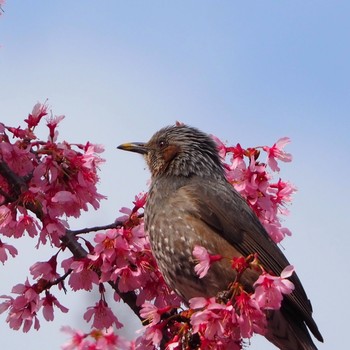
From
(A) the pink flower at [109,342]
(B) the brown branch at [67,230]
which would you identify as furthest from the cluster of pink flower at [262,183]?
(A) the pink flower at [109,342]

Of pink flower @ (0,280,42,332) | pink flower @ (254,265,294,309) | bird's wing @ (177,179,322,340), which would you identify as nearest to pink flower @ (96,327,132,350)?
pink flower @ (254,265,294,309)

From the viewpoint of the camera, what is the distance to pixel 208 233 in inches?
247

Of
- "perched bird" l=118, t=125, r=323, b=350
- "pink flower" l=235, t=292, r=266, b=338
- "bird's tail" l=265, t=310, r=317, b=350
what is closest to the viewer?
"pink flower" l=235, t=292, r=266, b=338

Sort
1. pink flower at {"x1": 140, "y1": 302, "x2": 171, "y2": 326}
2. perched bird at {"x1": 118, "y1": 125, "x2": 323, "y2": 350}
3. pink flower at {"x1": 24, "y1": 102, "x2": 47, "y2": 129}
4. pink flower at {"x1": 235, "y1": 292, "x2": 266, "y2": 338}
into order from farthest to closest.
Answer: perched bird at {"x1": 118, "y1": 125, "x2": 323, "y2": 350}
pink flower at {"x1": 24, "y1": 102, "x2": 47, "y2": 129}
pink flower at {"x1": 140, "y1": 302, "x2": 171, "y2": 326}
pink flower at {"x1": 235, "y1": 292, "x2": 266, "y2": 338}

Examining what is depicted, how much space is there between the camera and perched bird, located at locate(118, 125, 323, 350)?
19.5 feet

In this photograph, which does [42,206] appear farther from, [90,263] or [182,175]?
[182,175]

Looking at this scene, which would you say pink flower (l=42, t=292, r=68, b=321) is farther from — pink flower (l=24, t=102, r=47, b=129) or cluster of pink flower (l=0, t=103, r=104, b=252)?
pink flower (l=24, t=102, r=47, b=129)

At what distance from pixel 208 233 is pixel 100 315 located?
1173 millimetres

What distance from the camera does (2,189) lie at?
5336 mm

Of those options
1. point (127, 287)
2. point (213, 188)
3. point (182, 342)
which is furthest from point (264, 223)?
point (182, 342)

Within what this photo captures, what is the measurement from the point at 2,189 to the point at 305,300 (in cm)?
239

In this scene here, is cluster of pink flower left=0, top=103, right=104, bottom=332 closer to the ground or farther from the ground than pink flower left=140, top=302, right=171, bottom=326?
farther from the ground

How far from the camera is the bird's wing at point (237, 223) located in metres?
6.25

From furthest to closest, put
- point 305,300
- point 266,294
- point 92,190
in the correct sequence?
point 305,300 → point 92,190 → point 266,294
